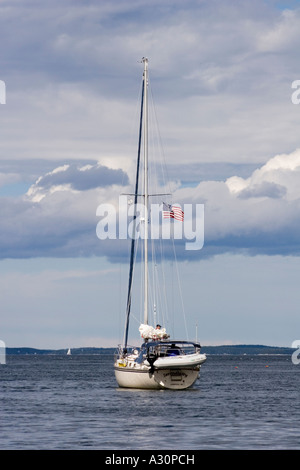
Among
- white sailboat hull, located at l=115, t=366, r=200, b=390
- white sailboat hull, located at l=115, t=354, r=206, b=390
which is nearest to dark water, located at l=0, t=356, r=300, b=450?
white sailboat hull, located at l=115, t=366, r=200, b=390

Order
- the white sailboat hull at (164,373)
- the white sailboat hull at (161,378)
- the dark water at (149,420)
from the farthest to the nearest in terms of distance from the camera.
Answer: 1. the white sailboat hull at (161,378)
2. the white sailboat hull at (164,373)
3. the dark water at (149,420)

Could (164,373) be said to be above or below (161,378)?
above

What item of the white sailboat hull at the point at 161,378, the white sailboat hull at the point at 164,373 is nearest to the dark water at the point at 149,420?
the white sailboat hull at the point at 161,378

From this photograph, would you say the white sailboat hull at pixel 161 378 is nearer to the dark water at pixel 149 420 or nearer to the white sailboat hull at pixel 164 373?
the white sailboat hull at pixel 164 373

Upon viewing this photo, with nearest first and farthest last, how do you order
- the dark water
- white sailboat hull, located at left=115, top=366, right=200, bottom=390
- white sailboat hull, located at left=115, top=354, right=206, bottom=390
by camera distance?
the dark water, white sailboat hull, located at left=115, top=354, right=206, bottom=390, white sailboat hull, located at left=115, top=366, right=200, bottom=390

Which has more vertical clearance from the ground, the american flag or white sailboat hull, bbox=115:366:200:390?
the american flag

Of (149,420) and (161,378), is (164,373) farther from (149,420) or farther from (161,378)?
(149,420)

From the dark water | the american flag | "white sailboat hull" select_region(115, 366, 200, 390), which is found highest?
the american flag

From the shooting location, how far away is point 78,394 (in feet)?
266

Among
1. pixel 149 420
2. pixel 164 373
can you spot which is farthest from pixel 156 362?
pixel 149 420

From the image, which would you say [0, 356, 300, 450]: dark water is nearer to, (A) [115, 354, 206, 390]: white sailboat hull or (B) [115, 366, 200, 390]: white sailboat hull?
(B) [115, 366, 200, 390]: white sailboat hull

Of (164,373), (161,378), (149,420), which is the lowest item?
(149,420)
